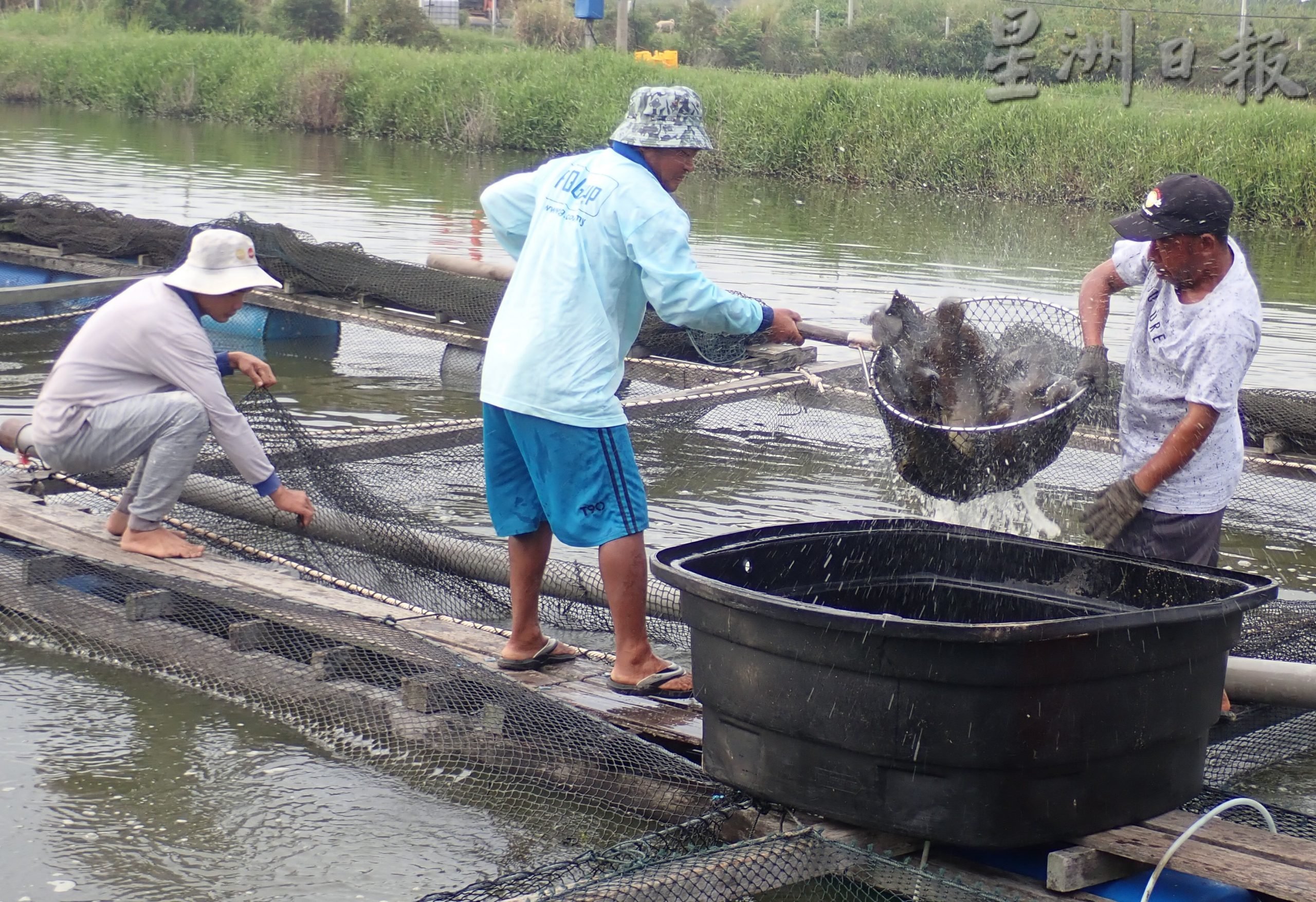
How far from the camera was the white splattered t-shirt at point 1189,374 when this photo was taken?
363 cm

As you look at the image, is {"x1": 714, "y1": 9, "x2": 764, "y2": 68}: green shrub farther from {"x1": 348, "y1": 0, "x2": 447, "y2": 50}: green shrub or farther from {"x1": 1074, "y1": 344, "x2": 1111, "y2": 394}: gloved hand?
{"x1": 1074, "y1": 344, "x2": 1111, "y2": 394}: gloved hand

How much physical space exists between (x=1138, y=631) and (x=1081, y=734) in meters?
0.24

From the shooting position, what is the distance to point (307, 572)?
498 cm

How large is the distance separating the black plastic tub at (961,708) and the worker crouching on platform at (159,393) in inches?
85.9

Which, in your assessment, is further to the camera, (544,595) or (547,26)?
(547,26)

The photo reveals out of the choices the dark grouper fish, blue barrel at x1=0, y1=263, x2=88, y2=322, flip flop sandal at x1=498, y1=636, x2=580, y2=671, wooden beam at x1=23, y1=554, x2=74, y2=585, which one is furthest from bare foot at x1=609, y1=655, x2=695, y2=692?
blue barrel at x1=0, y1=263, x2=88, y2=322

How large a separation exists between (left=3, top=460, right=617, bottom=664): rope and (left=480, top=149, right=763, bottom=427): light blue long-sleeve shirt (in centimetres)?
82

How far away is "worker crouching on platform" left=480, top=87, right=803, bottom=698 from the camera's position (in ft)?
12.1

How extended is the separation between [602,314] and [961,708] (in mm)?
1464

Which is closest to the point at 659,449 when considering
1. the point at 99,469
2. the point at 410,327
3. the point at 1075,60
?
the point at 410,327

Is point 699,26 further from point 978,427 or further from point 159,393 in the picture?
point 978,427

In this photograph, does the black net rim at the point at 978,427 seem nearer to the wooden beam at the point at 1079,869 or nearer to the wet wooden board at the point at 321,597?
the wet wooden board at the point at 321,597

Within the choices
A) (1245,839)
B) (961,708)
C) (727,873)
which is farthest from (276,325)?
(1245,839)

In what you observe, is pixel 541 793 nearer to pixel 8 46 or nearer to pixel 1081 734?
pixel 1081 734
